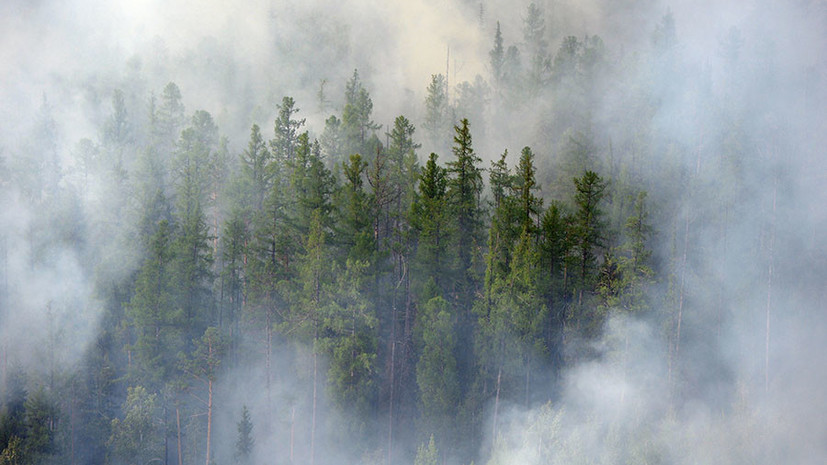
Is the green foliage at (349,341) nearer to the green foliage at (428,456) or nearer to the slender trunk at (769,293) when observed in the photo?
the green foliage at (428,456)

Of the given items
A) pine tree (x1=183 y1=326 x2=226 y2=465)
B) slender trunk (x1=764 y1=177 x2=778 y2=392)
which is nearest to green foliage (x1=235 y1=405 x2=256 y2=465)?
pine tree (x1=183 y1=326 x2=226 y2=465)

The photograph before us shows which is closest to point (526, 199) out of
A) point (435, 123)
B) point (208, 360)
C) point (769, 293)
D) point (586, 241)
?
point (586, 241)

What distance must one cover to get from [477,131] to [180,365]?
46963 mm

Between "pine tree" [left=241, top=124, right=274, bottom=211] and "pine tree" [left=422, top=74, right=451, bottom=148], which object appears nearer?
"pine tree" [left=241, top=124, right=274, bottom=211]

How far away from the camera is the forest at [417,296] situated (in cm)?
4178

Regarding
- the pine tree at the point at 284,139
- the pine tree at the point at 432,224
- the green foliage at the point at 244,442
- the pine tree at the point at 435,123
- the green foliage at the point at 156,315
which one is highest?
the pine tree at the point at 435,123

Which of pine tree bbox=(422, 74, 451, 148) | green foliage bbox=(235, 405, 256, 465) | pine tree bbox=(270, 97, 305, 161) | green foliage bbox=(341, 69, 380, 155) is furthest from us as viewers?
pine tree bbox=(422, 74, 451, 148)

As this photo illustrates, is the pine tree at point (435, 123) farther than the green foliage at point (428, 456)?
Yes

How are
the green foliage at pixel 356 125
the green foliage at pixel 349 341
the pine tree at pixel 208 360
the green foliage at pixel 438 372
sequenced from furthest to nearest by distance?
the green foliage at pixel 356 125 < the pine tree at pixel 208 360 < the green foliage at pixel 438 372 < the green foliage at pixel 349 341

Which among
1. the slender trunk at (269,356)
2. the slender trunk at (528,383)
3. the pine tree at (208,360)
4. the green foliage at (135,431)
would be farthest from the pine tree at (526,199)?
the green foliage at (135,431)

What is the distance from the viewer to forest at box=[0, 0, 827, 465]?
137 feet

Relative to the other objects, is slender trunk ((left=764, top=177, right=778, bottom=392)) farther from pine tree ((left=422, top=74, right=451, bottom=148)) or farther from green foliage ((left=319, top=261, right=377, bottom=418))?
pine tree ((left=422, top=74, right=451, bottom=148))

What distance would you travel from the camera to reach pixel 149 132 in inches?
2479

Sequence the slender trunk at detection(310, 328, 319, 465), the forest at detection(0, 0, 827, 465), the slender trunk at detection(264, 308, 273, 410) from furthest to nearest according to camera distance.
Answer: the slender trunk at detection(264, 308, 273, 410), the slender trunk at detection(310, 328, 319, 465), the forest at detection(0, 0, 827, 465)
